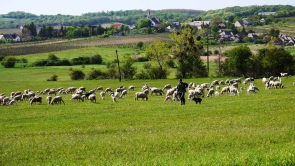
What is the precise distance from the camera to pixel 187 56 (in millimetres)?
95125

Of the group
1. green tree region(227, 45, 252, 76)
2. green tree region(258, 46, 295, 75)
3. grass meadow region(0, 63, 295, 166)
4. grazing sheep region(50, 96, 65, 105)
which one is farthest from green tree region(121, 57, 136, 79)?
grass meadow region(0, 63, 295, 166)

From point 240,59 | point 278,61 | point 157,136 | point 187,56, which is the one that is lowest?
point 278,61

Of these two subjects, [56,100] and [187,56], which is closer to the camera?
[56,100]

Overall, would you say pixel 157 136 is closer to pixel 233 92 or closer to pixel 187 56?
pixel 233 92

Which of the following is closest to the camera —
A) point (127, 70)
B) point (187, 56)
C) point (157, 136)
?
point (157, 136)

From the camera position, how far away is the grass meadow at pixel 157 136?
1623cm

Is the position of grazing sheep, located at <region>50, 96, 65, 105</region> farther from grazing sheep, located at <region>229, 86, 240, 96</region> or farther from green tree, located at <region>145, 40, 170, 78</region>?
green tree, located at <region>145, 40, 170, 78</region>

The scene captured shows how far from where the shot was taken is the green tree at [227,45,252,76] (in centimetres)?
8331

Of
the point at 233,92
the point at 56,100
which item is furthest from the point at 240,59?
the point at 56,100

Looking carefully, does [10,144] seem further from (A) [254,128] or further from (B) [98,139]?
(A) [254,128]

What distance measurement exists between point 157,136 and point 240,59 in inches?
2546

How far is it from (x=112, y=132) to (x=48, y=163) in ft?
24.4

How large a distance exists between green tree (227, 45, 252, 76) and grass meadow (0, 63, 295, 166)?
51.1 meters

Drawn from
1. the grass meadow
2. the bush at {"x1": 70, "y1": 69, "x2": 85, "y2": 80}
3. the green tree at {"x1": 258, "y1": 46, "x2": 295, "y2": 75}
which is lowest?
the bush at {"x1": 70, "y1": 69, "x2": 85, "y2": 80}
